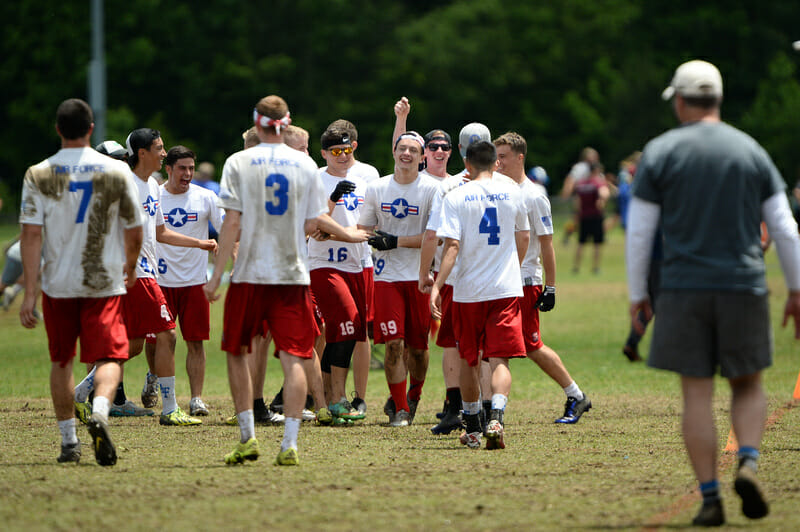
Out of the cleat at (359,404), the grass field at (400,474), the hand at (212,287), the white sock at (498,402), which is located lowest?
the grass field at (400,474)

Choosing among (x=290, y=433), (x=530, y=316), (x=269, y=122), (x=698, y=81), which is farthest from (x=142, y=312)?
(x=698, y=81)

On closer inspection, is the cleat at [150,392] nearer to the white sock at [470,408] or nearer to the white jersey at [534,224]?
the white sock at [470,408]

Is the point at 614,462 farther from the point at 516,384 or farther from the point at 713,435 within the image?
the point at 516,384

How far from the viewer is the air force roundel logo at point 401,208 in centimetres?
962

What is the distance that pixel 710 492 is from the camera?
18.9 feet

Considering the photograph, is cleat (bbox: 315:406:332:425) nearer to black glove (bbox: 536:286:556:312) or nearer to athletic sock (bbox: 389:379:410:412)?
athletic sock (bbox: 389:379:410:412)

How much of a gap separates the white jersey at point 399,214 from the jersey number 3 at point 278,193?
2.33 m

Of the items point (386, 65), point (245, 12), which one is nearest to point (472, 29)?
point (386, 65)

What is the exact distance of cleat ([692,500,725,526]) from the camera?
5.70 metres

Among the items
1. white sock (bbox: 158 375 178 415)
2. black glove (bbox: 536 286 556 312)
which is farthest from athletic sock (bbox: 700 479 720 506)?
white sock (bbox: 158 375 178 415)

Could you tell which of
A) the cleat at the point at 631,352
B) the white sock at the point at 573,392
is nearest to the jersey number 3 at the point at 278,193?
the white sock at the point at 573,392

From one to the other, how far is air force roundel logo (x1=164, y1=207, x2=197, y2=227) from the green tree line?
1731 inches

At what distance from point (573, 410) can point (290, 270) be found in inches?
130

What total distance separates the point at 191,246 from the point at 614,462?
4065 millimetres
